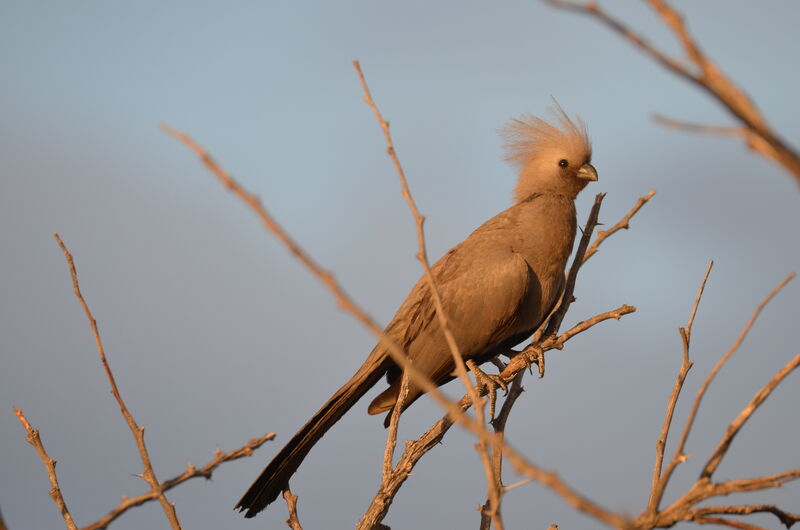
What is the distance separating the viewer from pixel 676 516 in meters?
2.19

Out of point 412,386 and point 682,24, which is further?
point 412,386

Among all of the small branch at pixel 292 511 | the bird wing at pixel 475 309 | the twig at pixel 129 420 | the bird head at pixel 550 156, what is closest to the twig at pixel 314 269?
the twig at pixel 129 420

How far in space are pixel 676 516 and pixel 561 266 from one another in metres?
3.48

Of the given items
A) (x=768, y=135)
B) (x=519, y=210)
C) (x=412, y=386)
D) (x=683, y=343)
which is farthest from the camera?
(x=519, y=210)

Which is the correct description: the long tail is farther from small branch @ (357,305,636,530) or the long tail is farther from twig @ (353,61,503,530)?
twig @ (353,61,503,530)

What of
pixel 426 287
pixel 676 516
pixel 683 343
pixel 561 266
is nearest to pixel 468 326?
Result: pixel 426 287

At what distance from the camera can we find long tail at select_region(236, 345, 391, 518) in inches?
176

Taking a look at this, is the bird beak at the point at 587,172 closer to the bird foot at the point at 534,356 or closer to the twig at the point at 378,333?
the bird foot at the point at 534,356

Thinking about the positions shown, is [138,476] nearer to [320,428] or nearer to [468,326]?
[320,428]

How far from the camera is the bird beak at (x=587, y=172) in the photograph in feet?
20.0

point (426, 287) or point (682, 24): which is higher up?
point (426, 287)

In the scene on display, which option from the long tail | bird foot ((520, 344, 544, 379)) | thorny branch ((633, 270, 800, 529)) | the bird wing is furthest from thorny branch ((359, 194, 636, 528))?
thorny branch ((633, 270, 800, 529))

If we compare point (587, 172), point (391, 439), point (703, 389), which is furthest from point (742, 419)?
point (587, 172)

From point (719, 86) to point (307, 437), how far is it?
13.0 ft
